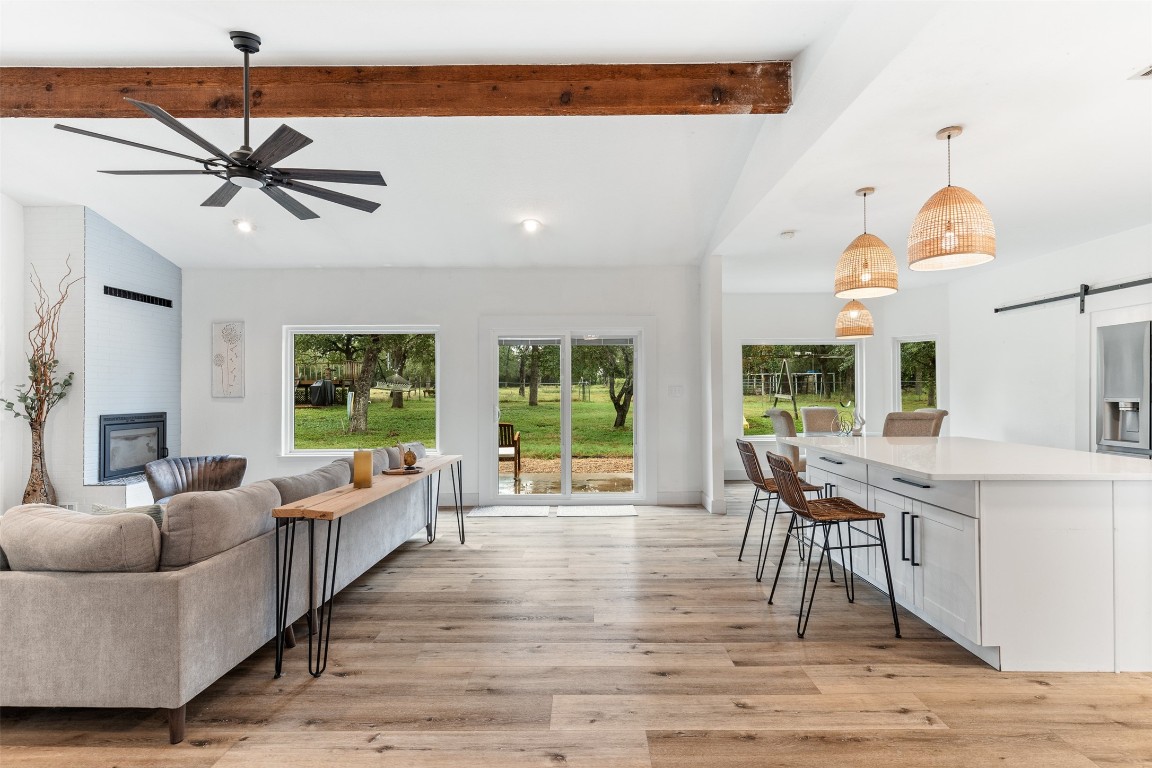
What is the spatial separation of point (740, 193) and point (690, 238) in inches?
45.1

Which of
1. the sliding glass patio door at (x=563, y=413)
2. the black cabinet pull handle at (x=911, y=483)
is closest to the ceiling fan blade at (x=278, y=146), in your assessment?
the black cabinet pull handle at (x=911, y=483)

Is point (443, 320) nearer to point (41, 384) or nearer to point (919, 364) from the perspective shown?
point (41, 384)

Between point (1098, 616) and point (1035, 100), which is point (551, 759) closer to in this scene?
point (1098, 616)

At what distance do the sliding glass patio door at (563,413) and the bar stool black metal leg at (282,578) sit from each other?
3.72m

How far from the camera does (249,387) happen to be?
6.39m

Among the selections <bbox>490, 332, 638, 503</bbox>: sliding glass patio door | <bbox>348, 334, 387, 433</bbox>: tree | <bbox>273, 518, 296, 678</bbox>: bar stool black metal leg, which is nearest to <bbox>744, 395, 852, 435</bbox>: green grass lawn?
<bbox>490, 332, 638, 503</bbox>: sliding glass patio door

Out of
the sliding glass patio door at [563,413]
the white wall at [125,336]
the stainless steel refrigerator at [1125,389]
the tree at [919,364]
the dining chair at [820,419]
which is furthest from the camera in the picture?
the tree at [919,364]

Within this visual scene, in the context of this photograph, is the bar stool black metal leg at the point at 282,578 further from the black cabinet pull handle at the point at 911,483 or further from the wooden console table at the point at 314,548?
the black cabinet pull handle at the point at 911,483

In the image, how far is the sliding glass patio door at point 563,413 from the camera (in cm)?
645

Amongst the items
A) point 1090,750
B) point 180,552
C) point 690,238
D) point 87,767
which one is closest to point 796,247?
point 690,238

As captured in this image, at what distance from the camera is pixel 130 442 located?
5.69 m

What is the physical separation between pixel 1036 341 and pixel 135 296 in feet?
28.7

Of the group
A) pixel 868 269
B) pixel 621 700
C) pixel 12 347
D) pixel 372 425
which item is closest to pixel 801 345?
pixel 868 269

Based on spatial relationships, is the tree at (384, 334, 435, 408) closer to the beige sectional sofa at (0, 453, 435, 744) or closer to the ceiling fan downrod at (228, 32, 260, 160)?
the ceiling fan downrod at (228, 32, 260, 160)
